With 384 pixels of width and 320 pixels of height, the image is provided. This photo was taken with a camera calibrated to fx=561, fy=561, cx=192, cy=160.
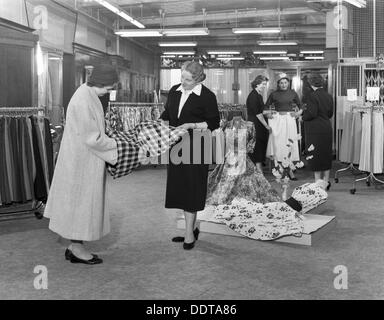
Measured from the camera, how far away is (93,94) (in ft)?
13.1

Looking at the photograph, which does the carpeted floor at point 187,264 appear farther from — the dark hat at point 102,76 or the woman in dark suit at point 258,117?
the woman in dark suit at point 258,117

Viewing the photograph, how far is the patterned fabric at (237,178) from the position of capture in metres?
6.23

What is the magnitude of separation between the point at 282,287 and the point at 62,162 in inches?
68.8

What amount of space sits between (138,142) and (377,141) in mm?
4749

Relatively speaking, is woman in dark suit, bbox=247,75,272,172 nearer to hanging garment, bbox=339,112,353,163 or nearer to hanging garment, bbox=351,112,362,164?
hanging garment, bbox=339,112,353,163

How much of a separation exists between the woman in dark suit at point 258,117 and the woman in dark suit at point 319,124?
3.53ft

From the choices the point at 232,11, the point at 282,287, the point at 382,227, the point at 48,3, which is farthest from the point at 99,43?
the point at 282,287

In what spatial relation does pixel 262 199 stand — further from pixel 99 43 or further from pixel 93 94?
pixel 99 43

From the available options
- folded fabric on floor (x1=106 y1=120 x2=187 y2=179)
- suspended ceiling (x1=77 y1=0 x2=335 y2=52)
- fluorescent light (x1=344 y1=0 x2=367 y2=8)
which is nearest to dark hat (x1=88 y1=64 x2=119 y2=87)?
folded fabric on floor (x1=106 y1=120 x2=187 y2=179)

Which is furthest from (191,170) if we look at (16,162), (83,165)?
(16,162)

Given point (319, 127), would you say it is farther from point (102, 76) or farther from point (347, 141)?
point (102, 76)

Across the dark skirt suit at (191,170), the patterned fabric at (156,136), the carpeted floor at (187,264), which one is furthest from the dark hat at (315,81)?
the patterned fabric at (156,136)

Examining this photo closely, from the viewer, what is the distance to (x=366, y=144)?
26.2 feet

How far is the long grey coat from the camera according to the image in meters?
3.91
